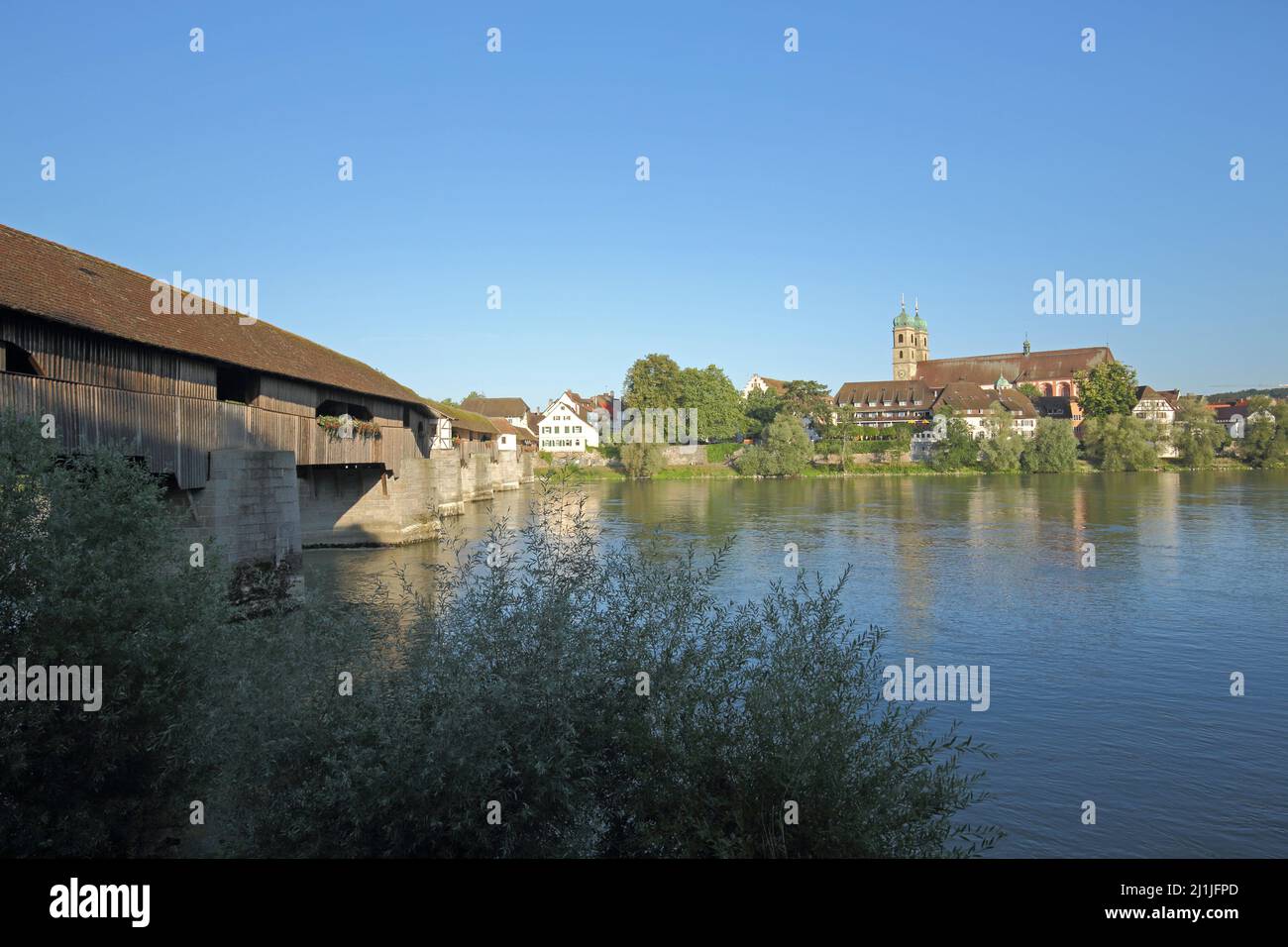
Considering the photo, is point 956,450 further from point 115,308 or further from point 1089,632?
point 115,308

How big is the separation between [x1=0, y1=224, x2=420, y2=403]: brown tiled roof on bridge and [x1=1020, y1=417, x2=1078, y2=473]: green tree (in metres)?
86.2

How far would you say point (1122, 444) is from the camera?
93.4 metres

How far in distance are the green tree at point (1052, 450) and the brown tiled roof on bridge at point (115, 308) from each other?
8621cm

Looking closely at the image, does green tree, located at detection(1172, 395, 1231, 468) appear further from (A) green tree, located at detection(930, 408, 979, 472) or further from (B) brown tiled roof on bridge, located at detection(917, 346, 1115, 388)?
(B) brown tiled roof on bridge, located at detection(917, 346, 1115, 388)

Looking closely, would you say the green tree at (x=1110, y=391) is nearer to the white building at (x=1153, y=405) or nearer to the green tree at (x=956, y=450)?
A: the white building at (x=1153, y=405)

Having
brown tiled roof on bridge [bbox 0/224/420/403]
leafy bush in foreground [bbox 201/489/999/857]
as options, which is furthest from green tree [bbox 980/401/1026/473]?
leafy bush in foreground [bbox 201/489/999/857]

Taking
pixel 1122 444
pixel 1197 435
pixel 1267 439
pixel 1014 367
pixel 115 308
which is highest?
pixel 1014 367

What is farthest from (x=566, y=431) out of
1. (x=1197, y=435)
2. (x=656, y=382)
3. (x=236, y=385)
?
(x=236, y=385)

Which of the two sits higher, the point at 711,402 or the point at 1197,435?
the point at 711,402

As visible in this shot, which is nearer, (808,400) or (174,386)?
(174,386)

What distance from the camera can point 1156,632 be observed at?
21.5 metres

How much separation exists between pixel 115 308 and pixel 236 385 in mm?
6376
